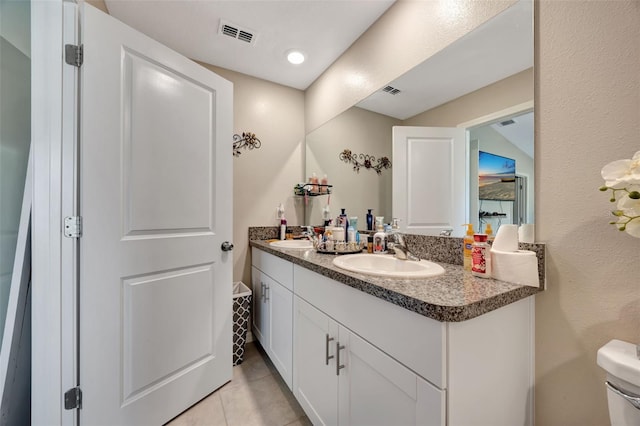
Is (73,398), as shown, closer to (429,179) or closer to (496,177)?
(429,179)

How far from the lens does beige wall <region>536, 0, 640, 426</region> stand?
2.32 ft

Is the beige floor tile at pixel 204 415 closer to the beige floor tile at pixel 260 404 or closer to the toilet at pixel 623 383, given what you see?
the beige floor tile at pixel 260 404

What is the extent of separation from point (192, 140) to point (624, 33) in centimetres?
172

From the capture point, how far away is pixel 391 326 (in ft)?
2.42

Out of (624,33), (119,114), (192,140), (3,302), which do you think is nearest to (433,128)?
(624,33)

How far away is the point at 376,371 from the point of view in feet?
2.59

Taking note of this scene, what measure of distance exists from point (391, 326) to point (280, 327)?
92 cm

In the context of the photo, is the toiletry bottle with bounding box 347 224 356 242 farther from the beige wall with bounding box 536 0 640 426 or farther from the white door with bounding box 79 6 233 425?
the beige wall with bounding box 536 0 640 426

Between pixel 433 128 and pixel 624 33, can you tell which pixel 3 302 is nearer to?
pixel 433 128

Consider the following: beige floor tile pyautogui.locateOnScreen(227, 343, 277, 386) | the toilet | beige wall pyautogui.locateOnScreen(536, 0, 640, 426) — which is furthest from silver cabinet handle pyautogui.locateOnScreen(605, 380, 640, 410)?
beige floor tile pyautogui.locateOnScreen(227, 343, 277, 386)

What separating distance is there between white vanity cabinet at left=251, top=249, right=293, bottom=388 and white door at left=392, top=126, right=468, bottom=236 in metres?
0.72

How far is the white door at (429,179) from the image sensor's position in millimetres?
1138

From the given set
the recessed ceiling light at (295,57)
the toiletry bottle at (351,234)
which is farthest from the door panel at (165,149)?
the toiletry bottle at (351,234)

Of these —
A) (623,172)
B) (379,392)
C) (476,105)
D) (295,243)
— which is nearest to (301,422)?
(379,392)
